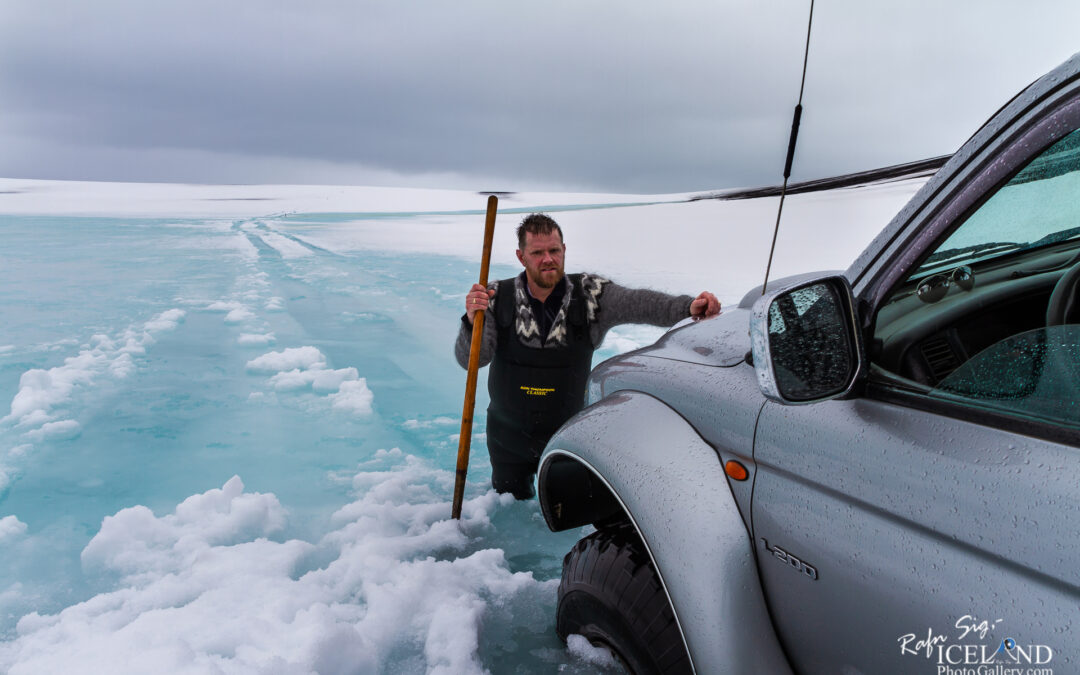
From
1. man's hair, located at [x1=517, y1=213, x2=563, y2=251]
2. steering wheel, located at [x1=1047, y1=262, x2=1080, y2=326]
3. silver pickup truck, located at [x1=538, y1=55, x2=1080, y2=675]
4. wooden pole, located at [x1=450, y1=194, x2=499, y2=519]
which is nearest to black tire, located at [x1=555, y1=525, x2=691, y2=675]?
silver pickup truck, located at [x1=538, y1=55, x2=1080, y2=675]

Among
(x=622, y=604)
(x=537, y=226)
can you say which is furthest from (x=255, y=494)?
(x=622, y=604)

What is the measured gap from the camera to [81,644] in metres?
2.45

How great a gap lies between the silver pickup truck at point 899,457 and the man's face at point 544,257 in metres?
1.81

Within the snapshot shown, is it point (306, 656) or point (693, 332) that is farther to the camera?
point (306, 656)

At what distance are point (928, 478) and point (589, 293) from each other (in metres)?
2.59

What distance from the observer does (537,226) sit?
11.7 ft

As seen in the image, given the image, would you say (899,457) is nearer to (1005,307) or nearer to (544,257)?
(1005,307)

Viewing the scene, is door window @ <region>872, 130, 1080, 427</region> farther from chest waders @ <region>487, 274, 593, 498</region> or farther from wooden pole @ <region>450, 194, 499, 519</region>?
chest waders @ <region>487, 274, 593, 498</region>

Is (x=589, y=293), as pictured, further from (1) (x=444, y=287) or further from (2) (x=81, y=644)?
(1) (x=444, y=287)

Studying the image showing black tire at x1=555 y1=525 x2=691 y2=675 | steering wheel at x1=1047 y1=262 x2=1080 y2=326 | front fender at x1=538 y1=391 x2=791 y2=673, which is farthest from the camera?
black tire at x1=555 y1=525 x2=691 y2=675

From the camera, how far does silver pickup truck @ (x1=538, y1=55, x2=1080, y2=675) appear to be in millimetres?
994

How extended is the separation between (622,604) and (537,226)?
217 cm

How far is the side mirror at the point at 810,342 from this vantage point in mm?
1184

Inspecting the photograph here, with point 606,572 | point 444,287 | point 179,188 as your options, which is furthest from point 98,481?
point 179,188
